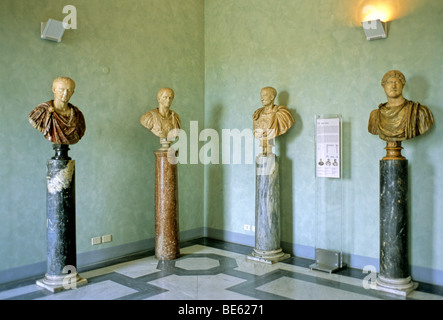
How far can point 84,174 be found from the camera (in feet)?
15.5

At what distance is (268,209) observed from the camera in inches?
194

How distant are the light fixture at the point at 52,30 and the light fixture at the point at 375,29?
3.42 metres

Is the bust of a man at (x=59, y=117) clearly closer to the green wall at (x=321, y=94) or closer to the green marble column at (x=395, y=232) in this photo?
the green wall at (x=321, y=94)

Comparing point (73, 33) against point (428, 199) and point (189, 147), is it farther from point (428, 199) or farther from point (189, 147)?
point (428, 199)

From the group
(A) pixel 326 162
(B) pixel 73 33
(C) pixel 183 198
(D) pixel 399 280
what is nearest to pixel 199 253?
(C) pixel 183 198

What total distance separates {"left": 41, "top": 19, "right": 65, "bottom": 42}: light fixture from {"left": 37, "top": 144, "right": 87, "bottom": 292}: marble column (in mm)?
1283

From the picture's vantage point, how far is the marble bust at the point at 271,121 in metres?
4.97

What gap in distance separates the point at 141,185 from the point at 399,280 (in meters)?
3.38

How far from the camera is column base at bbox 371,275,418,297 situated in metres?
3.71

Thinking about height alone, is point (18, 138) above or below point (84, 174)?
above

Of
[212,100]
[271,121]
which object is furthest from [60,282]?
[212,100]

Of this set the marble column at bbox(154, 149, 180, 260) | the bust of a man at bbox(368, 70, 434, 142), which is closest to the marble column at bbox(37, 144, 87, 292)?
the marble column at bbox(154, 149, 180, 260)

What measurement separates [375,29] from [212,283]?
131 inches

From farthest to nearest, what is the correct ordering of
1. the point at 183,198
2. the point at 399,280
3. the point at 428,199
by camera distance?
the point at 183,198 < the point at 428,199 < the point at 399,280
